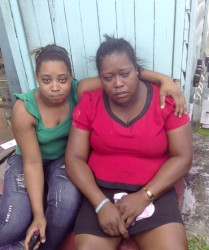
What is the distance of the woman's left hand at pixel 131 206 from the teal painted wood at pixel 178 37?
3.31ft

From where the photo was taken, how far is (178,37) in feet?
6.82

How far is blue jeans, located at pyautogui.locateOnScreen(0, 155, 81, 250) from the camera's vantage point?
1777 millimetres

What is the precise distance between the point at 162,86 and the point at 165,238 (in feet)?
2.86

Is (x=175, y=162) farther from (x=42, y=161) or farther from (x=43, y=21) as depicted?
(x=43, y=21)

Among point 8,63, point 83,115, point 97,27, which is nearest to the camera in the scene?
point 83,115

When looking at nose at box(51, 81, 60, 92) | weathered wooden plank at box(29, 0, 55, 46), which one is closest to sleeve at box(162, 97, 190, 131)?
nose at box(51, 81, 60, 92)

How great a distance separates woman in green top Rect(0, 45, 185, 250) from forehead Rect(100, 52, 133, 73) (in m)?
0.28

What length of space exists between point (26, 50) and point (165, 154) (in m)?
1.45

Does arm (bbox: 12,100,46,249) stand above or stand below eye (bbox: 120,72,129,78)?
below

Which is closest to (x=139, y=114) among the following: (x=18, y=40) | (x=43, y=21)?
(x=43, y=21)

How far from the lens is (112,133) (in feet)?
5.90

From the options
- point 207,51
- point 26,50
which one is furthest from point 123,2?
point 207,51

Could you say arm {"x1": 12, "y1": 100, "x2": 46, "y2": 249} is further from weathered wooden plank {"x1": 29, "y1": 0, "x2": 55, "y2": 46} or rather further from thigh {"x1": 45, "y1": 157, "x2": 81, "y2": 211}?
weathered wooden plank {"x1": 29, "y1": 0, "x2": 55, "y2": 46}

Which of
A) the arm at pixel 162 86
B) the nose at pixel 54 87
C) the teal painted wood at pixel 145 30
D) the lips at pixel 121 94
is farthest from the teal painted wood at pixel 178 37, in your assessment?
the nose at pixel 54 87
